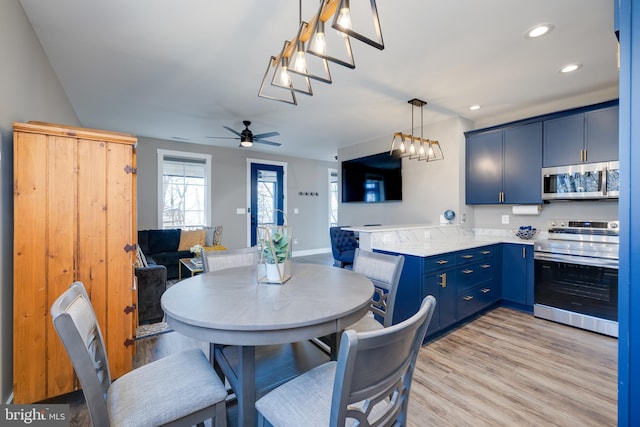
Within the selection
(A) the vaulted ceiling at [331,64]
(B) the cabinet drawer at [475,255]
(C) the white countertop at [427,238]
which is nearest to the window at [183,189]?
(A) the vaulted ceiling at [331,64]

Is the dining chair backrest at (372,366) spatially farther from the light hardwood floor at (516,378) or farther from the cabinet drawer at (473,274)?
the cabinet drawer at (473,274)

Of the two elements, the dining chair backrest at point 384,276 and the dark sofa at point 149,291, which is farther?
the dark sofa at point 149,291

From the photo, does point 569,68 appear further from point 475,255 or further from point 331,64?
point 331,64

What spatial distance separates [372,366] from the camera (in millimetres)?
799

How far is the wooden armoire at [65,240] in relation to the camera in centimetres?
163

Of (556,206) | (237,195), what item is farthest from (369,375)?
(237,195)

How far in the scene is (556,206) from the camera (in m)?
3.51

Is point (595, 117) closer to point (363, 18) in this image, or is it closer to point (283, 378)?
point (363, 18)

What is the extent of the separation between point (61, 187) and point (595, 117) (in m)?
4.85

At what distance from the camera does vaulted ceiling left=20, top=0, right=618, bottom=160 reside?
74.9 inches

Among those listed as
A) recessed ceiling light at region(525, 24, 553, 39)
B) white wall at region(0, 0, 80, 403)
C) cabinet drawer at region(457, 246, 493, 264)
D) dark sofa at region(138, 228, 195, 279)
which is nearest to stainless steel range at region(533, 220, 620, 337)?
cabinet drawer at region(457, 246, 493, 264)

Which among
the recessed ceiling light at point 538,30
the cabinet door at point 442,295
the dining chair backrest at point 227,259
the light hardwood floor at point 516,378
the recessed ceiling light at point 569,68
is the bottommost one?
the light hardwood floor at point 516,378

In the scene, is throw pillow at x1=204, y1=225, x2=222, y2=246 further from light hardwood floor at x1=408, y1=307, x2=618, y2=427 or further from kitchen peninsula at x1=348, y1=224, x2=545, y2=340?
light hardwood floor at x1=408, y1=307, x2=618, y2=427

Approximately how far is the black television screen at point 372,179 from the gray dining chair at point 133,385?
4152 mm
